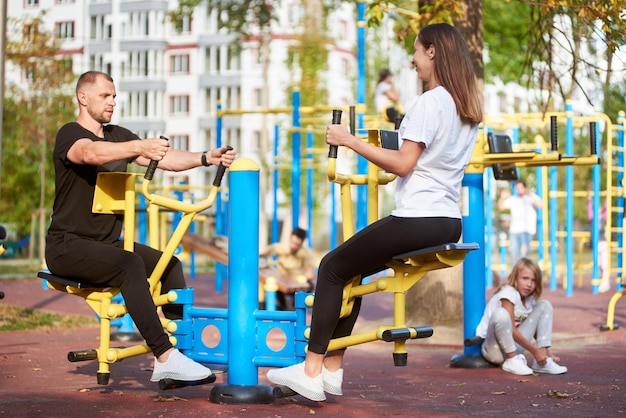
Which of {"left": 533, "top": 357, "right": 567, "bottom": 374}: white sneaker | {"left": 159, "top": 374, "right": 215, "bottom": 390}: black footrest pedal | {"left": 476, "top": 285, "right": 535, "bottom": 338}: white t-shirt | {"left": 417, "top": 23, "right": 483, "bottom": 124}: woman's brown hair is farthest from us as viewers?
{"left": 476, "top": 285, "right": 535, "bottom": 338}: white t-shirt

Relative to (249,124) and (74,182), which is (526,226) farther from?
(249,124)

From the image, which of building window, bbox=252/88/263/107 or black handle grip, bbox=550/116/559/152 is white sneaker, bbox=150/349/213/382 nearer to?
black handle grip, bbox=550/116/559/152

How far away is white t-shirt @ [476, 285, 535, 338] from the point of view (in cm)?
723

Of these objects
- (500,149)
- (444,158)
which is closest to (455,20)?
(500,149)

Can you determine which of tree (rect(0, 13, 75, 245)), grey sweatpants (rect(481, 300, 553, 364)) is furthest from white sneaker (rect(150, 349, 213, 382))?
tree (rect(0, 13, 75, 245))

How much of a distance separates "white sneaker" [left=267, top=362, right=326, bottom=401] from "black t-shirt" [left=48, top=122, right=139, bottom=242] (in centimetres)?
118

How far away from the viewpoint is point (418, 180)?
5.00 metres

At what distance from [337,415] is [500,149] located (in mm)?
2815

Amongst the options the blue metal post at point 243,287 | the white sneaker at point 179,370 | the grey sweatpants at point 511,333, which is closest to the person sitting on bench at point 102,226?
the white sneaker at point 179,370

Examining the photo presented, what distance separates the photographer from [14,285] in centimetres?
1691

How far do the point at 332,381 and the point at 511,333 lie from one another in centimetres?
216

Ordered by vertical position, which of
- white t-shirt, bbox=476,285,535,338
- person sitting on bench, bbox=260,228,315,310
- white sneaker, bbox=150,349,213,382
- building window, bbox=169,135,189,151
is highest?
building window, bbox=169,135,189,151

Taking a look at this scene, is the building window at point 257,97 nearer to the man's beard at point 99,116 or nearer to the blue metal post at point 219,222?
the blue metal post at point 219,222

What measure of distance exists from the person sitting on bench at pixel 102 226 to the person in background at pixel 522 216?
12421mm
